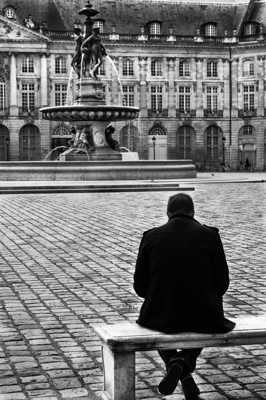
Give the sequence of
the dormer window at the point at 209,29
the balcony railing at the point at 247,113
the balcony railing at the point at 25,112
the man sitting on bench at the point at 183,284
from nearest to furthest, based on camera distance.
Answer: the man sitting on bench at the point at 183,284 → the balcony railing at the point at 25,112 → the balcony railing at the point at 247,113 → the dormer window at the point at 209,29

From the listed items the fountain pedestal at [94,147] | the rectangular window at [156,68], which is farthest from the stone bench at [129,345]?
the rectangular window at [156,68]

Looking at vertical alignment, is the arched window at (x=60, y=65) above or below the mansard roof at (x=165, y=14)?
below

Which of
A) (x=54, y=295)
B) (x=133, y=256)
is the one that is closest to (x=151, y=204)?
(x=133, y=256)

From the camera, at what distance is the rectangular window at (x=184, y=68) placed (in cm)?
7819

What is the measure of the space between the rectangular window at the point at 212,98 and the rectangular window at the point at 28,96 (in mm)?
16822

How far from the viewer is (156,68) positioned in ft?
255

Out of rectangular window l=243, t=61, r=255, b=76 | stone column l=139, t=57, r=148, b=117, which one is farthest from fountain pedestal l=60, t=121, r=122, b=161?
rectangular window l=243, t=61, r=255, b=76

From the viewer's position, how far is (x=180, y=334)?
19.1 ft

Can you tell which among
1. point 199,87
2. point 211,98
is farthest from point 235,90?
point 199,87

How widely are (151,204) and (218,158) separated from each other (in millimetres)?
55590

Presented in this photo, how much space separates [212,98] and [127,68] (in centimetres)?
886

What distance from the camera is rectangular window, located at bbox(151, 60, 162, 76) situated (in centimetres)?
7762

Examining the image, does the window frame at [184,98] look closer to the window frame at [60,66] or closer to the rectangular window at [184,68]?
the rectangular window at [184,68]

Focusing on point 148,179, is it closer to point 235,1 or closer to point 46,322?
point 46,322
